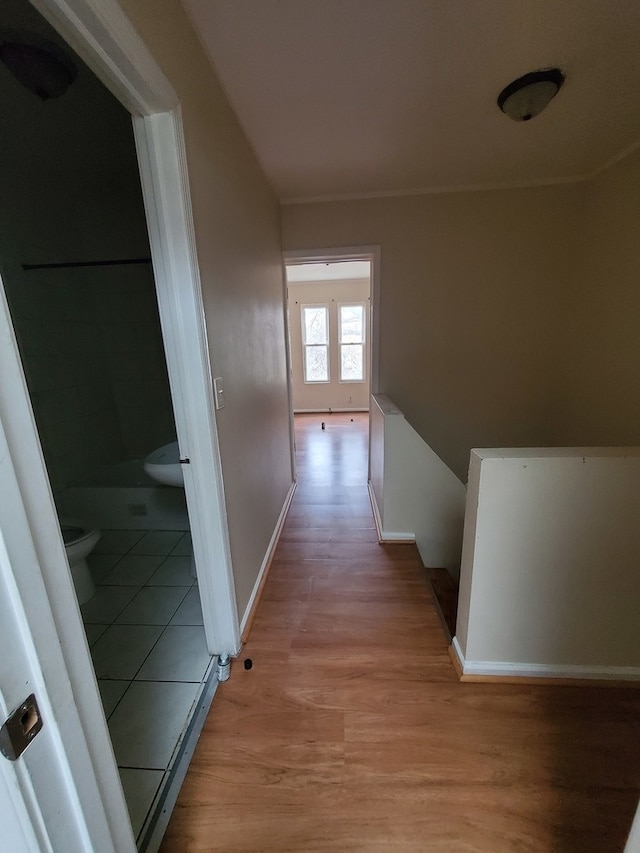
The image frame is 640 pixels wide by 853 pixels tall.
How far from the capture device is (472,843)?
923 mm

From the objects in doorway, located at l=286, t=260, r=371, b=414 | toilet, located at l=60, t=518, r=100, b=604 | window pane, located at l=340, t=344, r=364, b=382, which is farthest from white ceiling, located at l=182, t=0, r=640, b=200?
window pane, located at l=340, t=344, r=364, b=382

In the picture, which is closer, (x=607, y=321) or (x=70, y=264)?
(x=70, y=264)

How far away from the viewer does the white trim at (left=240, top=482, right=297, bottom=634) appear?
164cm

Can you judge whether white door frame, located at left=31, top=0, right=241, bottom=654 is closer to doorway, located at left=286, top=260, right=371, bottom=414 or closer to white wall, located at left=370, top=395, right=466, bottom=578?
white wall, located at left=370, top=395, right=466, bottom=578

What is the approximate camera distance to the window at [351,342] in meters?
6.10

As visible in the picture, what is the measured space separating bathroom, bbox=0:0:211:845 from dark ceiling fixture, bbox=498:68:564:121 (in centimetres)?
185

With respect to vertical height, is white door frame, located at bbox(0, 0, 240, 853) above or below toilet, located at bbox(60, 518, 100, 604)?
above

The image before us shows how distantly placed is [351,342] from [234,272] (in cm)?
491

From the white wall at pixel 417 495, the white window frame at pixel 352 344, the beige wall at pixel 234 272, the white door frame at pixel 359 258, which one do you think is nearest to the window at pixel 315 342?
the white window frame at pixel 352 344

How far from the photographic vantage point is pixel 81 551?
66.0 inches

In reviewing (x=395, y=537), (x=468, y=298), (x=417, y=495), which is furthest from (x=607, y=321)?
(x=395, y=537)

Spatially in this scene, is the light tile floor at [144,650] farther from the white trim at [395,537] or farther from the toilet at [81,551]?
the white trim at [395,537]

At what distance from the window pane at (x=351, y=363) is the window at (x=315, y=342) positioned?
1.03 feet

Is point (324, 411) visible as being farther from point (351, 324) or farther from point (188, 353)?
point (188, 353)
